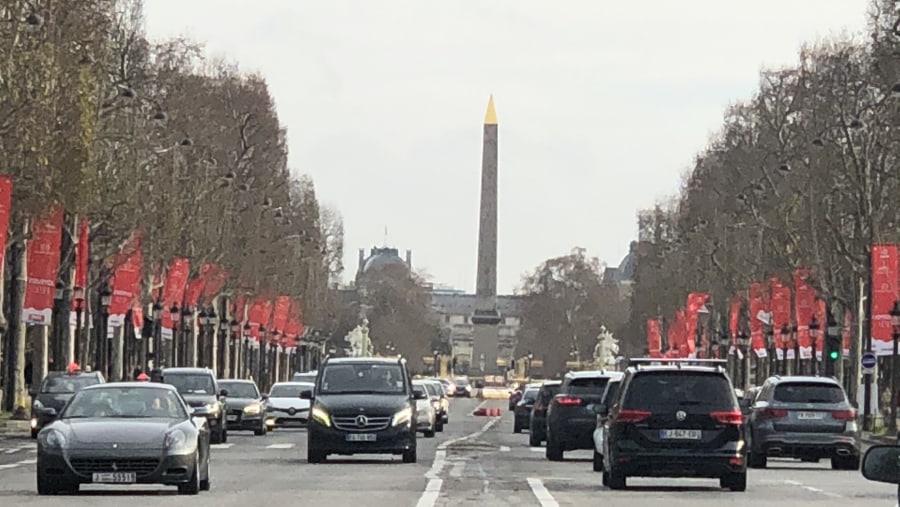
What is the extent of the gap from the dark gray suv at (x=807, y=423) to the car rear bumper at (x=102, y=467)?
53.0ft

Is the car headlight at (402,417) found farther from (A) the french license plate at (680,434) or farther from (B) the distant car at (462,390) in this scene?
(B) the distant car at (462,390)

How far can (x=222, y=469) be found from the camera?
116 ft

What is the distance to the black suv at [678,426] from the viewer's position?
29.3 meters

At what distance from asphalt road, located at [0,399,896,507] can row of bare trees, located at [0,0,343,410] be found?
902 centimetres

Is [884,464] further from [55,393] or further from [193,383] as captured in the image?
[193,383]

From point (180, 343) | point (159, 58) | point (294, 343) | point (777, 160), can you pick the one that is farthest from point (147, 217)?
point (294, 343)

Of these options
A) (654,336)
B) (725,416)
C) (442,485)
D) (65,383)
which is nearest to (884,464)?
(725,416)

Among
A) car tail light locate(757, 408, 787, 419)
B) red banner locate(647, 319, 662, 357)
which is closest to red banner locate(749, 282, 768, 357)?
red banner locate(647, 319, 662, 357)

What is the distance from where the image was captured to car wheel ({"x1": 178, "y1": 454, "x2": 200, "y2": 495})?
88.0 ft

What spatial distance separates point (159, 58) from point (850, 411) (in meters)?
45.9

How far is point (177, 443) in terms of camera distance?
26188mm

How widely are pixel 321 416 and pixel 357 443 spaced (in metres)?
0.80

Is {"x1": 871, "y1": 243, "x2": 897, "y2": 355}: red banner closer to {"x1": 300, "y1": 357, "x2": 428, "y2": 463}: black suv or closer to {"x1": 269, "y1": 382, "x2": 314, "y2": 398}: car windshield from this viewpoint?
{"x1": 269, "y1": 382, "x2": 314, "y2": 398}: car windshield

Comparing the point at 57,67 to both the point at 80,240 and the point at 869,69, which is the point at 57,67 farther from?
the point at 869,69
